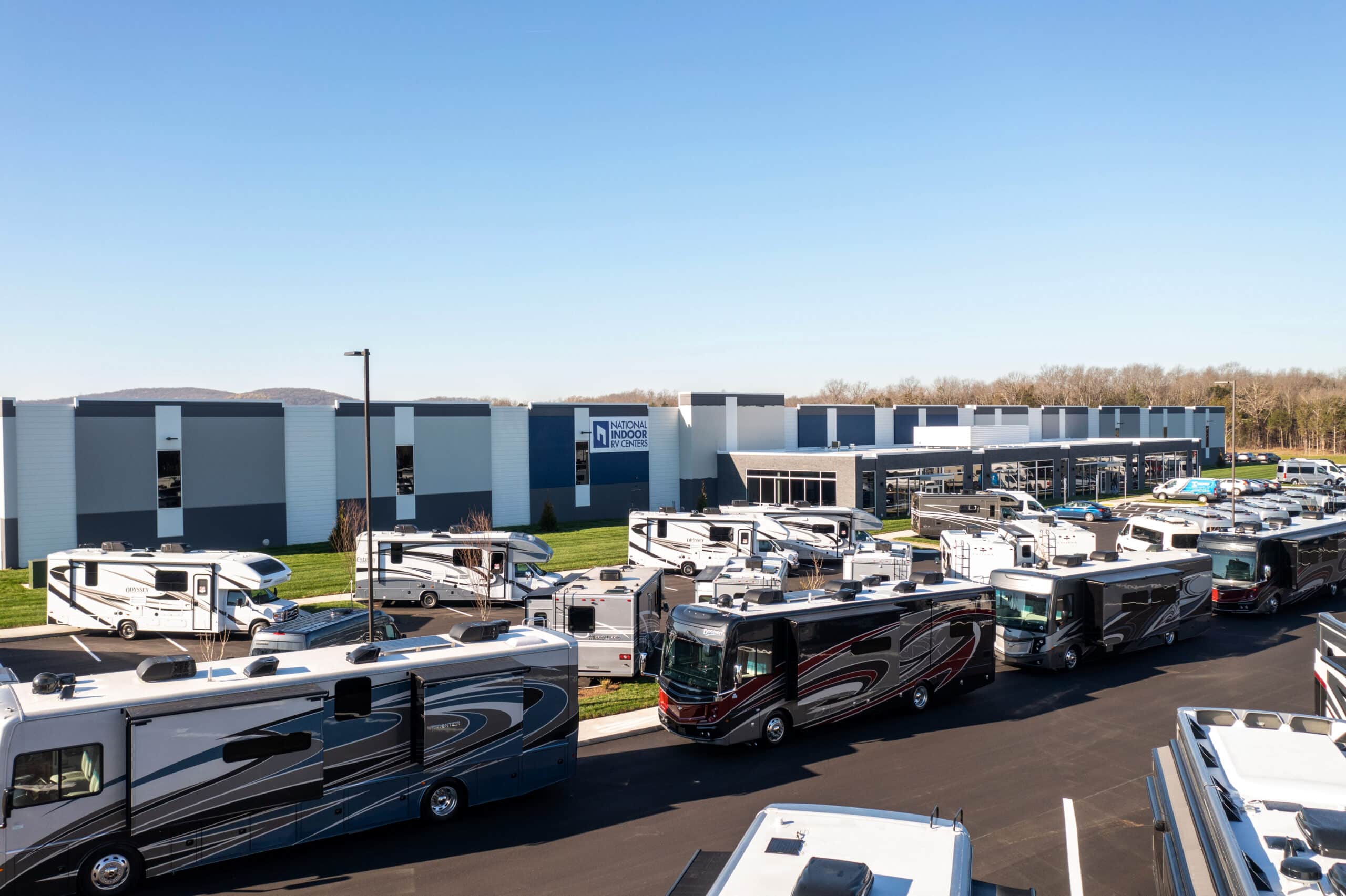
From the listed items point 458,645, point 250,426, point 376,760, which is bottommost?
point 376,760

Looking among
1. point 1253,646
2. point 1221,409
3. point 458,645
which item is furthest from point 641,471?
point 1221,409

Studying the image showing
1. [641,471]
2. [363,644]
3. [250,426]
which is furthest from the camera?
[641,471]

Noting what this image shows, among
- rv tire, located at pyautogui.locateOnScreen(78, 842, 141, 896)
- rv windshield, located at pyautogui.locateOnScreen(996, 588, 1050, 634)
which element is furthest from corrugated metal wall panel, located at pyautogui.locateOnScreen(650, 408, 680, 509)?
rv tire, located at pyautogui.locateOnScreen(78, 842, 141, 896)

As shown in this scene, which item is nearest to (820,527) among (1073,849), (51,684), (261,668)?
(1073,849)

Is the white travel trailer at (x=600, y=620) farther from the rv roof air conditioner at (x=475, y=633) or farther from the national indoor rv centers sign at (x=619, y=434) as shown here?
the national indoor rv centers sign at (x=619, y=434)

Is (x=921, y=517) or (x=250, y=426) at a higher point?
(x=250, y=426)

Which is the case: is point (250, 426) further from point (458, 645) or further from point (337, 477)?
point (458, 645)

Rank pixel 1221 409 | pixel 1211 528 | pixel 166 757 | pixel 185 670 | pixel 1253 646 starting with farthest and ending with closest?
pixel 1221 409, pixel 1211 528, pixel 1253 646, pixel 185 670, pixel 166 757

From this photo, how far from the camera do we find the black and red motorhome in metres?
15.9

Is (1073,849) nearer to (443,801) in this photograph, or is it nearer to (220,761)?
(443,801)

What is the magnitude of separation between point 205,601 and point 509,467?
2517 cm

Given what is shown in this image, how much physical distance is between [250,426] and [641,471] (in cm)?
2239

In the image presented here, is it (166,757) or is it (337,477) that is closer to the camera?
(166,757)

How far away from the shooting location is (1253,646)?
947 inches
